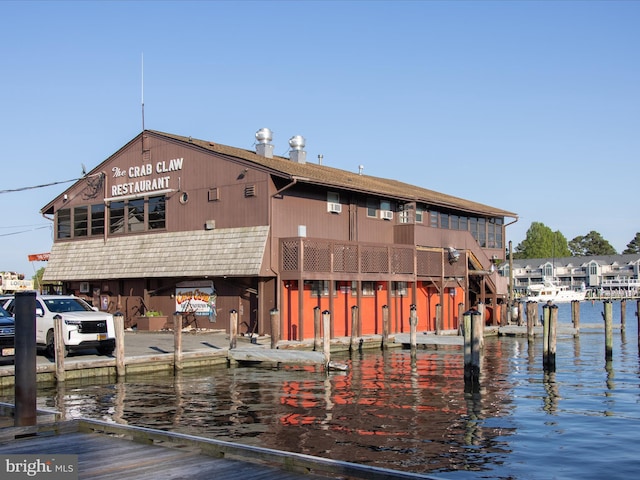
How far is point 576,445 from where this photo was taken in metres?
14.0

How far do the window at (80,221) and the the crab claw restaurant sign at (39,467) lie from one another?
31.4 metres

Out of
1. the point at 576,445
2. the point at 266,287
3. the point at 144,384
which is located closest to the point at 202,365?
the point at 144,384

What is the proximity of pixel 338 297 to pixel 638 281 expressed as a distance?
426ft

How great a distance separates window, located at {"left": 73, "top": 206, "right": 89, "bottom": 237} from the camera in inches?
1526

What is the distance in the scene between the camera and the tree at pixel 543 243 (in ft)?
558

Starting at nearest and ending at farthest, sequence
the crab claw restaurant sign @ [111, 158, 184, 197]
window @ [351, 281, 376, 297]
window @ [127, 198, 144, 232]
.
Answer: the crab claw restaurant sign @ [111, 158, 184, 197] < window @ [351, 281, 376, 297] < window @ [127, 198, 144, 232]

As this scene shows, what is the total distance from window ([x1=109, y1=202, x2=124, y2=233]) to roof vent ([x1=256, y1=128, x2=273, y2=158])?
24.9 feet

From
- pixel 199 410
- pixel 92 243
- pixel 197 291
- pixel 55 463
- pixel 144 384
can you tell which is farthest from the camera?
pixel 92 243

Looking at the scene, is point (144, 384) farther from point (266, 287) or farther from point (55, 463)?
point (55, 463)

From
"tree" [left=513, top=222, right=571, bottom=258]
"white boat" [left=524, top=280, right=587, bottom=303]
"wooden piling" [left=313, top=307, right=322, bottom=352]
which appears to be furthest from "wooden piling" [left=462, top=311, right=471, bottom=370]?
"tree" [left=513, top=222, right=571, bottom=258]

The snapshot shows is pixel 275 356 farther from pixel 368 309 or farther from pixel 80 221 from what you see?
pixel 80 221

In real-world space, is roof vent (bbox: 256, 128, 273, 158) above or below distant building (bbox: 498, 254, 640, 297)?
above

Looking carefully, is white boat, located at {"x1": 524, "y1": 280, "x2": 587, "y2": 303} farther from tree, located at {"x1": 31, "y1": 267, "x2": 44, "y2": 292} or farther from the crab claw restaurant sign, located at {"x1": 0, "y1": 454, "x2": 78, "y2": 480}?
the crab claw restaurant sign, located at {"x1": 0, "y1": 454, "x2": 78, "y2": 480}

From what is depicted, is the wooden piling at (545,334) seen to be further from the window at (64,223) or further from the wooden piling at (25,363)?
the window at (64,223)
